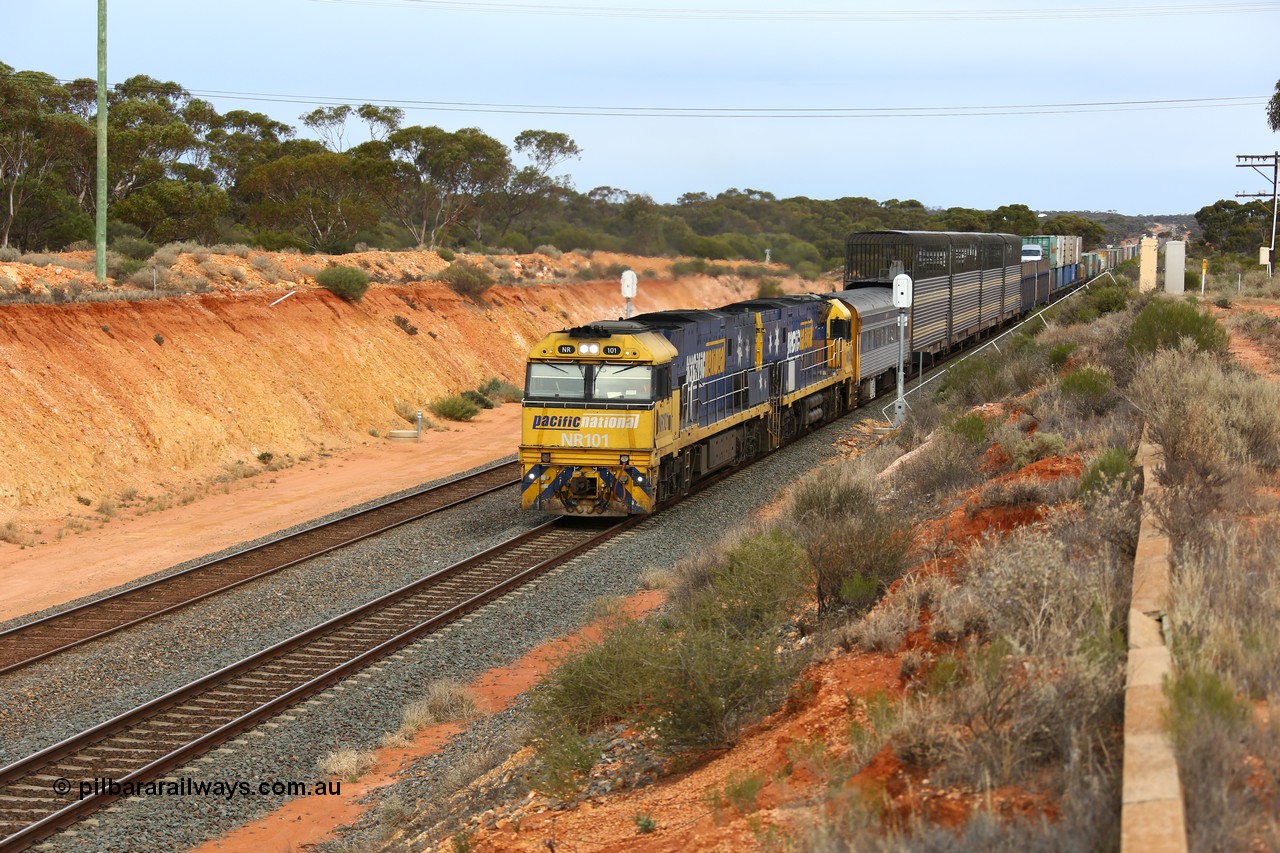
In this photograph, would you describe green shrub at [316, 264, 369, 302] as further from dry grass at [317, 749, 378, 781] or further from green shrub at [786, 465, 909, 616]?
dry grass at [317, 749, 378, 781]

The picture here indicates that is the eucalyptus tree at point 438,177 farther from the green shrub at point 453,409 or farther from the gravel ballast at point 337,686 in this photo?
the gravel ballast at point 337,686

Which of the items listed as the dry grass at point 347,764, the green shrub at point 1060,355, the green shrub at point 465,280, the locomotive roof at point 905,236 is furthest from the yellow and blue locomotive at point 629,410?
the green shrub at point 465,280

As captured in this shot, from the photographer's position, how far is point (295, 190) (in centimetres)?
6256

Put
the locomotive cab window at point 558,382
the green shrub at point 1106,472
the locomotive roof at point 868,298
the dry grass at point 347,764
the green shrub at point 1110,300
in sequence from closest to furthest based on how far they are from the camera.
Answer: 1. the dry grass at point 347,764
2. the green shrub at point 1106,472
3. the locomotive cab window at point 558,382
4. the locomotive roof at point 868,298
5. the green shrub at point 1110,300

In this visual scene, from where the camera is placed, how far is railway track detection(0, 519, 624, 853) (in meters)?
9.85

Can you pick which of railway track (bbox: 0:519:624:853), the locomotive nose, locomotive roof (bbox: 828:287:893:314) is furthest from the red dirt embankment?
locomotive roof (bbox: 828:287:893:314)

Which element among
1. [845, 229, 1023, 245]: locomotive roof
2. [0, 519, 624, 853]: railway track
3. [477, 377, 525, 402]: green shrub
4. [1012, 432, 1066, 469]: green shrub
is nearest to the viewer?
[0, 519, 624, 853]: railway track

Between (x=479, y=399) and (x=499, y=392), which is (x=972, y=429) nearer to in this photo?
(x=479, y=399)

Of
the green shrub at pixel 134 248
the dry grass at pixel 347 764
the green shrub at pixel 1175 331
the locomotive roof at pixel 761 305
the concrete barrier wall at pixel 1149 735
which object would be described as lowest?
the dry grass at pixel 347 764

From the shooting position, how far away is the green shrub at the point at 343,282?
135 feet

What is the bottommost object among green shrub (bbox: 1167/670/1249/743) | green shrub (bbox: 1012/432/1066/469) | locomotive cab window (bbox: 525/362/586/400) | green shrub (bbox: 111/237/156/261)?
green shrub (bbox: 1167/670/1249/743)

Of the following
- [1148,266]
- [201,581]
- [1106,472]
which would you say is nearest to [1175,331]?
[1106,472]

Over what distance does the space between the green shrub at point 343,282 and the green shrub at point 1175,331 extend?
2656cm

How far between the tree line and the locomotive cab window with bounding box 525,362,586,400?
33.9 metres
